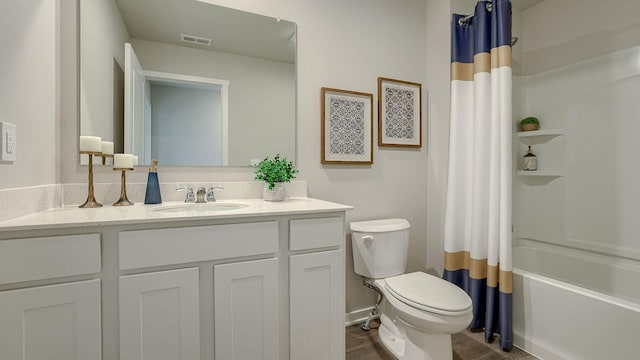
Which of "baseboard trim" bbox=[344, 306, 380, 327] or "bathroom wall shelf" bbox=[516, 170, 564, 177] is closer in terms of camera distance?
"baseboard trim" bbox=[344, 306, 380, 327]

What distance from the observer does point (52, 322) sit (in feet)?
3.09

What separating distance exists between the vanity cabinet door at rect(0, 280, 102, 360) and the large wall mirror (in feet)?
2.49

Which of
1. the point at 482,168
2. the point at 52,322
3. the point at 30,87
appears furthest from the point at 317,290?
the point at 30,87

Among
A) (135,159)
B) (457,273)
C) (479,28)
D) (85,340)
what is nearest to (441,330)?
(457,273)

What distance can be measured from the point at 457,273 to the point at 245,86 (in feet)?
6.16

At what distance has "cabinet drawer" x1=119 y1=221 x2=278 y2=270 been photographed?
103 centimetres

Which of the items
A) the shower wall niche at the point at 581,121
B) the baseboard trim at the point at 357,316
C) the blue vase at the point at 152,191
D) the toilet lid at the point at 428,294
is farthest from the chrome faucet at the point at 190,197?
the shower wall niche at the point at 581,121

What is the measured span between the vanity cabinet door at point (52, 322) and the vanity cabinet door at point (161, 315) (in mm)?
88

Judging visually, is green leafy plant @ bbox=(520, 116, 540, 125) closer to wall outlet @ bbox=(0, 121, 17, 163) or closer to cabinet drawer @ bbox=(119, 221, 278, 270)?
cabinet drawer @ bbox=(119, 221, 278, 270)

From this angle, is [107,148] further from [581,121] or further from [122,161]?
[581,121]

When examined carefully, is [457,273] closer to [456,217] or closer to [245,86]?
[456,217]

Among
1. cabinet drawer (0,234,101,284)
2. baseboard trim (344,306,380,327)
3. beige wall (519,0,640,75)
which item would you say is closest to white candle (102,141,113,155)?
cabinet drawer (0,234,101,284)

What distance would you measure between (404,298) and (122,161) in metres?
1.54

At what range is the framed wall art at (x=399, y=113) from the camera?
2.12 meters
